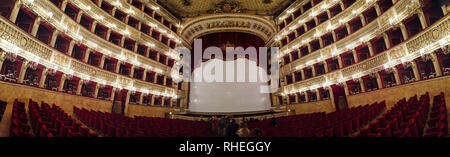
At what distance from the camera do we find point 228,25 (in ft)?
Answer: 65.4

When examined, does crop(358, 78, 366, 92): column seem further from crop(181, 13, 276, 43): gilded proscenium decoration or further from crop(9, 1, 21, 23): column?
crop(9, 1, 21, 23): column

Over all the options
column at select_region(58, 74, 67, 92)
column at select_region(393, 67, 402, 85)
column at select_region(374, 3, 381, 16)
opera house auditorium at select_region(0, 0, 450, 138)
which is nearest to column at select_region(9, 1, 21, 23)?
opera house auditorium at select_region(0, 0, 450, 138)

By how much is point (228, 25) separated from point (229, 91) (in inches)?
287

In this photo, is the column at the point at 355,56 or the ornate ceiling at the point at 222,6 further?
the ornate ceiling at the point at 222,6

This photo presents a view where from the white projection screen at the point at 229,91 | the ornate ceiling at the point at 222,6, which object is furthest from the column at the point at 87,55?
the white projection screen at the point at 229,91

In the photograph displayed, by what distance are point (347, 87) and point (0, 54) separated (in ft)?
53.5

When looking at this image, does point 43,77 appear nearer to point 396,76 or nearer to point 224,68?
point 224,68

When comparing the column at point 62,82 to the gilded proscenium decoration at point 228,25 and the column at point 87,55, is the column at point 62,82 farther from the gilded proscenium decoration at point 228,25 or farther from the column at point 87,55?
the gilded proscenium decoration at point 228,25

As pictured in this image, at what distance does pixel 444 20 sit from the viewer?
6410 millimetres

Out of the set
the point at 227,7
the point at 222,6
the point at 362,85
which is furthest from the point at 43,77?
the point at 362,85

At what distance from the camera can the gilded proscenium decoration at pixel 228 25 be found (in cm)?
1900

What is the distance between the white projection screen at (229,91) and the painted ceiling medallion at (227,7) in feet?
16.4
